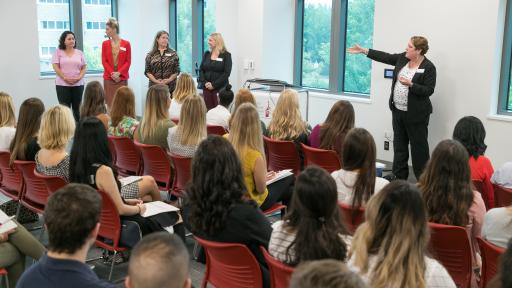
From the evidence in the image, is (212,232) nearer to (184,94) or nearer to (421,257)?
(421,257)

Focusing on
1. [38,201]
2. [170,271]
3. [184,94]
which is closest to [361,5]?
[184,94]

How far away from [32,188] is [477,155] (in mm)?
3271

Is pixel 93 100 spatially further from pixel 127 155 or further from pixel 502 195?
pixel 502 195

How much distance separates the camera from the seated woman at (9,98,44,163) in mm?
4578

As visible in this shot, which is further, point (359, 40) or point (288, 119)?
point (359, 40)

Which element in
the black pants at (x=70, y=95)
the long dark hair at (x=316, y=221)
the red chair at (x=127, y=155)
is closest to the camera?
the long dark hair at (x=316, y=221)

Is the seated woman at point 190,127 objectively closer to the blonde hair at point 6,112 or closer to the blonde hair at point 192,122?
the blonde hair at point 192,122

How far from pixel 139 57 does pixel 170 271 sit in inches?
380

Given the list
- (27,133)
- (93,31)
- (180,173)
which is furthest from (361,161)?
(93,31)

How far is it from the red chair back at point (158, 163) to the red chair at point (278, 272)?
2.33 meters

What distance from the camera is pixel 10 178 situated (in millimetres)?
4695

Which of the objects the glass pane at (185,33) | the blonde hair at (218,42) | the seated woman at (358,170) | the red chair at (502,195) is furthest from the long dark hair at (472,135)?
the glass pane at (185,33)

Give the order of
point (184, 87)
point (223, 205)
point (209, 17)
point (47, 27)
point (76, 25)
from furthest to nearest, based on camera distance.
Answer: point (209, 17) → point (76, 25) → point (47, 27) → point (184, 87) → point (223, 205)

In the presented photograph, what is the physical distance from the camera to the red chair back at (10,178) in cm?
459
